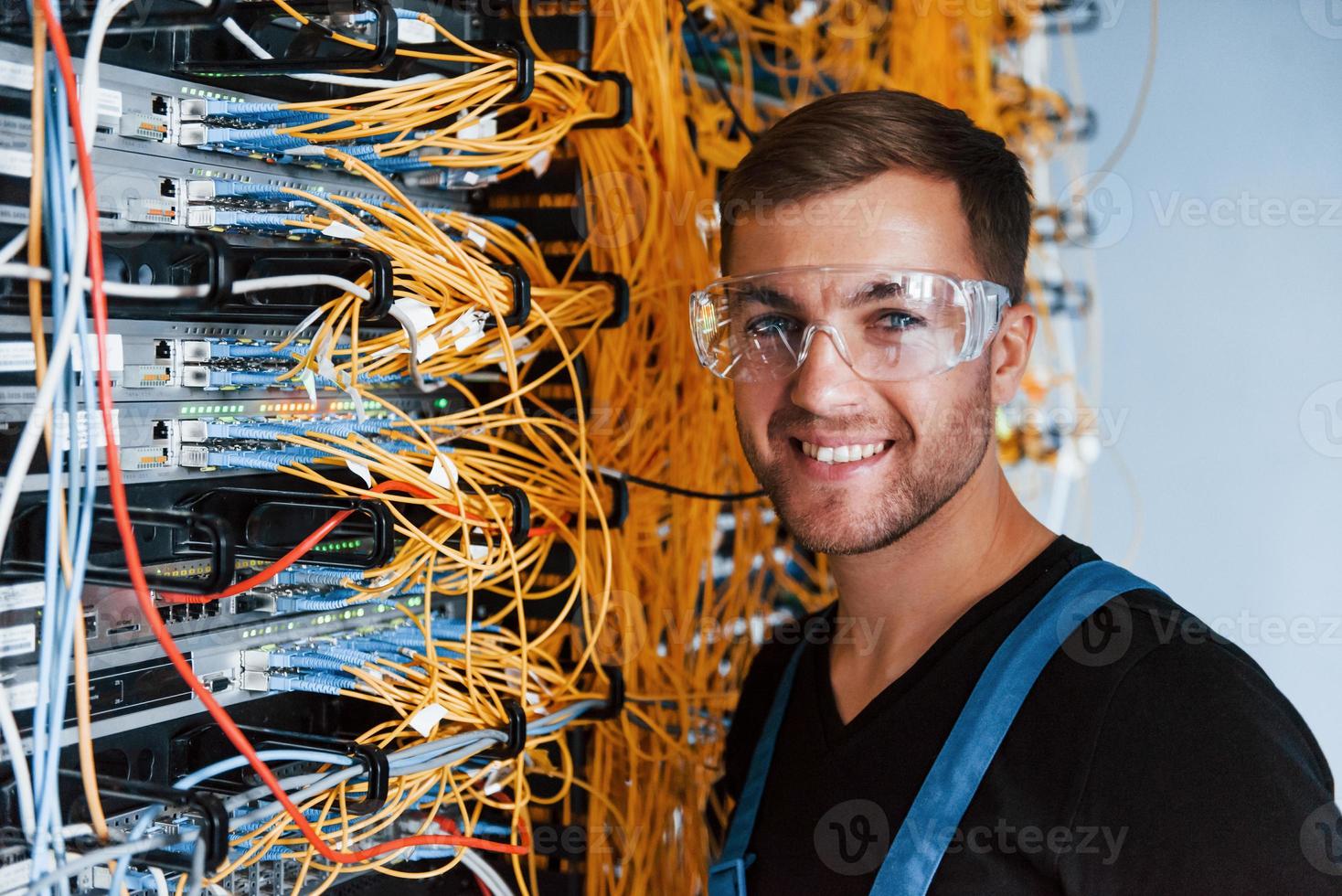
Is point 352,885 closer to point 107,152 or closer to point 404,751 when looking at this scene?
point 404,751

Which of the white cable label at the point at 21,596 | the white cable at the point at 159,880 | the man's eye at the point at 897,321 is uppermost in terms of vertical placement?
the man's eye at the point at 897,321

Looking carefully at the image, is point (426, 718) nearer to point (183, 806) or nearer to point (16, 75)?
point (183, 806)

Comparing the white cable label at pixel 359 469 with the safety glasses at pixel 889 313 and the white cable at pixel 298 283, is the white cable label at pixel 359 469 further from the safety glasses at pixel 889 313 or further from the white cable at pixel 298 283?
the safety glasses at pixel 889 313

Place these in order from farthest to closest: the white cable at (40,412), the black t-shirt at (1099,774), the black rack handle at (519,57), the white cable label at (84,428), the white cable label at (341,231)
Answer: the black rack handle at (519,57), the white cable label at (341,231), the black t-shirt at (1099,774), the white cable label at (84,428), the white cable at (40,412)

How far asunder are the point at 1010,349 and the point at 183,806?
3.58 ft

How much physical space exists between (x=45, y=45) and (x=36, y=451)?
337 millimetres

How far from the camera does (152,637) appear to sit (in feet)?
3.66

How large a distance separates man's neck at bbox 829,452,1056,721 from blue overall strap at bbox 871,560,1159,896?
0.16 m

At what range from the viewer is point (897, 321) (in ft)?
4.56

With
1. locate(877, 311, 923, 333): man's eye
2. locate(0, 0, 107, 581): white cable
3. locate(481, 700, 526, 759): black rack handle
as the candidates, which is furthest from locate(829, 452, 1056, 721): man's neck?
locate(0, 0, 107, 581): white cable

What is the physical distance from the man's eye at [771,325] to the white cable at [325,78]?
49cm

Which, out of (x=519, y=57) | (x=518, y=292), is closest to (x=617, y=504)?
(x=518, y=292)

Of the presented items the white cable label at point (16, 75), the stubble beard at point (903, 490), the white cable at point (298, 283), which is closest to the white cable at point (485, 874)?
the stubble beard at point (903, 490)

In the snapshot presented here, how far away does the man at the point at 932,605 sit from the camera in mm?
1105
